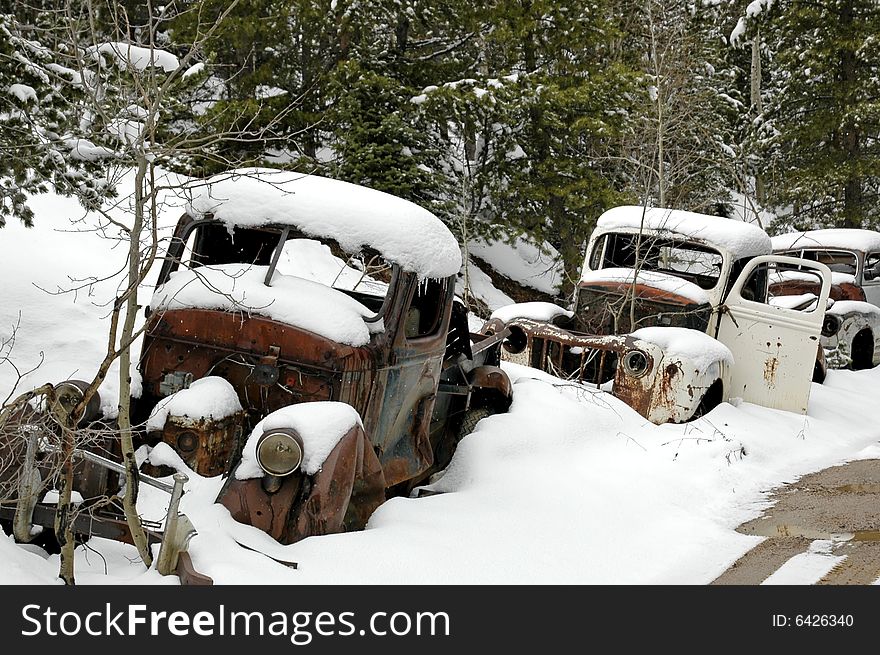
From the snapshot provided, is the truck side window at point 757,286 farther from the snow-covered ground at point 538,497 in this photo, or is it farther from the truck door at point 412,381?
the truck door at point 412,381

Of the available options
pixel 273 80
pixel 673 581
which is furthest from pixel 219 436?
pixel 273 80

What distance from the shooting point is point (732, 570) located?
5.05 m

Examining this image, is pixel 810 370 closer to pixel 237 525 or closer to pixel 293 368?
pixel 293 368

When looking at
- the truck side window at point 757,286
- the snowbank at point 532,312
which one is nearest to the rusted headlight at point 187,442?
the snowbank at point 532,312

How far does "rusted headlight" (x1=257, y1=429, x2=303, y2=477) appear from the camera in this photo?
4.44 meters

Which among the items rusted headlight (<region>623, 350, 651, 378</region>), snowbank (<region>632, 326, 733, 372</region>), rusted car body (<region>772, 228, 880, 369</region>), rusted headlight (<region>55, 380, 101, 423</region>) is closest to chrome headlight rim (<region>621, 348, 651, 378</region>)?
rusted headlight (<region>623, 350, 651, 378</region>)

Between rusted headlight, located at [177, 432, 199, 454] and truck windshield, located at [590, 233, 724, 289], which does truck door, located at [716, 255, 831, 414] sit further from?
rusted headlight, located at [177, 432, 199, 454]

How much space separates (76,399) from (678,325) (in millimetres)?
6417

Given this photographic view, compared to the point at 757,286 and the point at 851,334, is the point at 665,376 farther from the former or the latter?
the point at 851,334

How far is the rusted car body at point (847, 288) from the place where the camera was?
12836 mm

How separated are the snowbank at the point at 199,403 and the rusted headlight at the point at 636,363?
429cm

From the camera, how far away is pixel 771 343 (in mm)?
9289

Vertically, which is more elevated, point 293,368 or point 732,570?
point 293,368

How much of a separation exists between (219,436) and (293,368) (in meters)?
0.55
